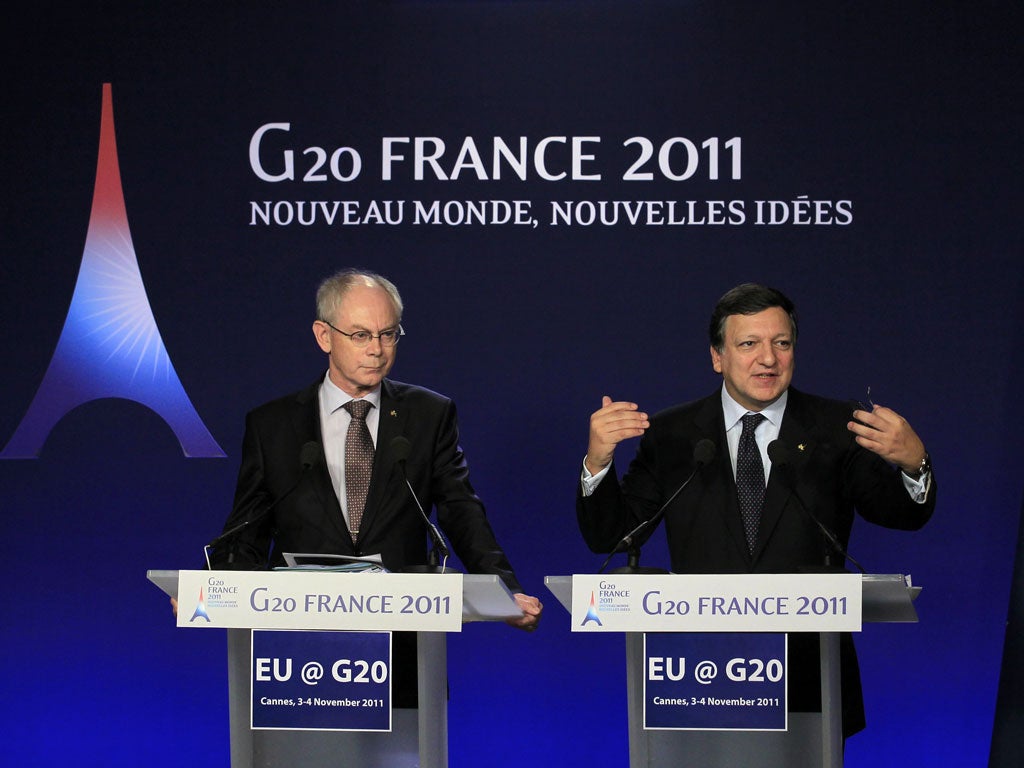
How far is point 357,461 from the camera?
3299 mm

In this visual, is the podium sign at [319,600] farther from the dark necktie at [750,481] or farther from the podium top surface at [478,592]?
the dark necktie at [750,481]

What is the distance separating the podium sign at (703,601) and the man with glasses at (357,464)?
636 millimetres

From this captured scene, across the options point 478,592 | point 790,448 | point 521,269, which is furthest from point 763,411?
point 521,269

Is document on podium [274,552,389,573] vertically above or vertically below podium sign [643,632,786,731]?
above

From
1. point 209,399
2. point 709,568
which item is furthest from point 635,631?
point 209,399

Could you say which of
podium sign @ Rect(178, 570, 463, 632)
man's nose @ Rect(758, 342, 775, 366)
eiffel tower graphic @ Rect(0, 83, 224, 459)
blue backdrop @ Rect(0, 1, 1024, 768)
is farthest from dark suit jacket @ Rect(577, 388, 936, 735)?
eiffel tower graphic @ Rect(0, 83, 224, 459)

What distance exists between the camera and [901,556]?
453 cm

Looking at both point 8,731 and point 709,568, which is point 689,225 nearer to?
→ point 709,568

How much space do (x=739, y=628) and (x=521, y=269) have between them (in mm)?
2356

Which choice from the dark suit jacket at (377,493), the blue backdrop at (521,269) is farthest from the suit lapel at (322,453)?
the blue backdrop at (521,269)

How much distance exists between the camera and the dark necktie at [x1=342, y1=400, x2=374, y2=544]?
128 inches

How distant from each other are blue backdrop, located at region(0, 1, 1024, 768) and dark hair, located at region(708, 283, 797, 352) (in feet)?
4.43

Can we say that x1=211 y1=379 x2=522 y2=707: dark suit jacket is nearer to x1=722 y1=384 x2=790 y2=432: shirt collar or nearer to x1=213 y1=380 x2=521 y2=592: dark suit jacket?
x1=213 y1=380 x2=521 y2=592: dark suit jacket

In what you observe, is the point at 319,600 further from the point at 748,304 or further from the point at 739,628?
the point at 748,304
